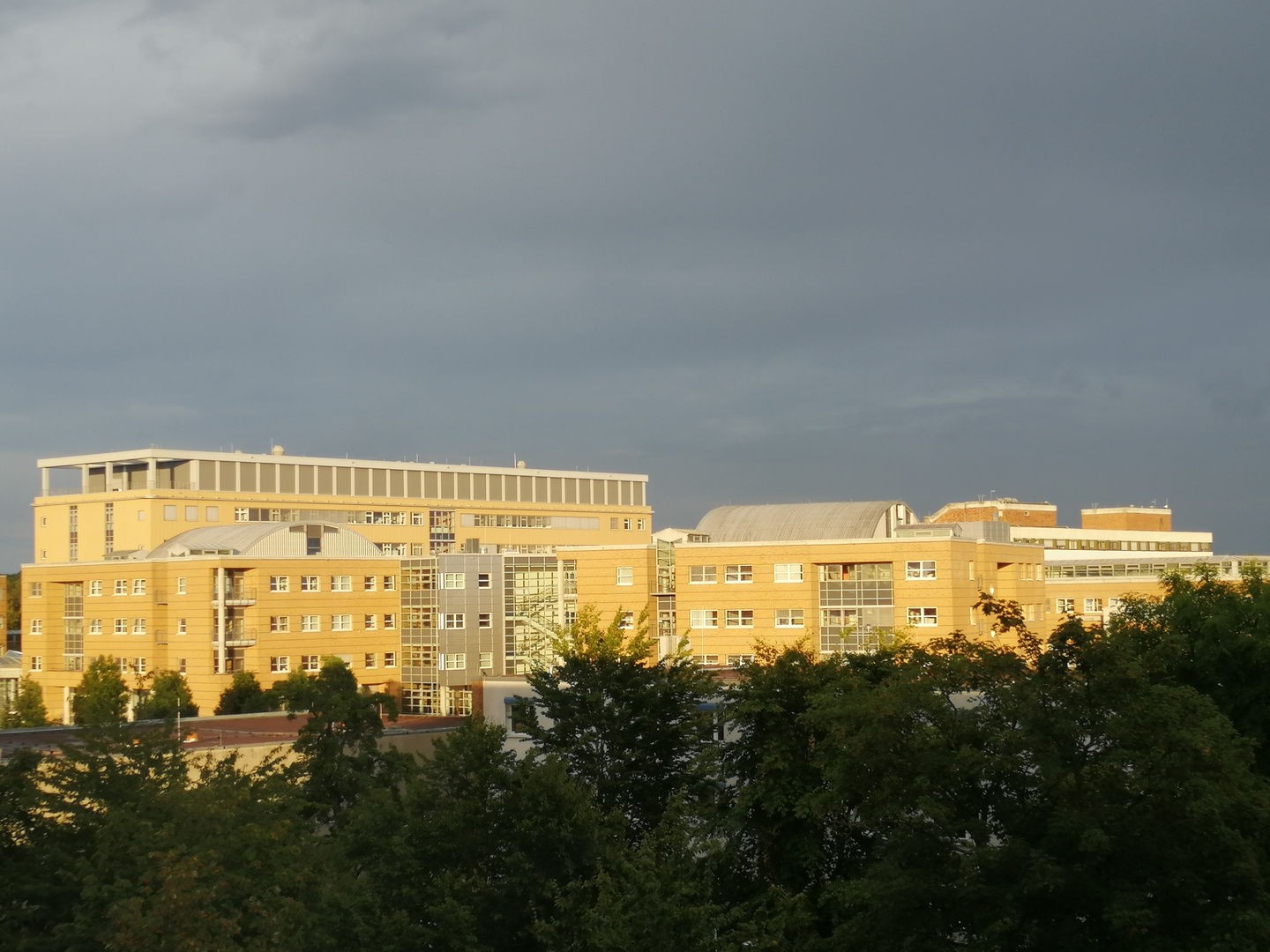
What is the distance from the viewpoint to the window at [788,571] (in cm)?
8194

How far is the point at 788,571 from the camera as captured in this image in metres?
82.1

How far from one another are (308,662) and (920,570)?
4838 cm

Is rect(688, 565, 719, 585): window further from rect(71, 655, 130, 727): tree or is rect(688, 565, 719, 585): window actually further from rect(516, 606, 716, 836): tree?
rect(516, 606, 716, 836): tree

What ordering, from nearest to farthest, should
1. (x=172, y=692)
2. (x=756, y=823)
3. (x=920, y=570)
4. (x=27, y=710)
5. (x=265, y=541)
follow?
(x=756, y=823), (x=920, y=570), (x=172, y=692), (x=27, y=710), (x=265, y=541)

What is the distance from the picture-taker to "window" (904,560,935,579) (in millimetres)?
79500

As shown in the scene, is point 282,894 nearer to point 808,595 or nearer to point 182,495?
point 808,595

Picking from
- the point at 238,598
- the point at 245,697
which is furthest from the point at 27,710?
the point at 245,697

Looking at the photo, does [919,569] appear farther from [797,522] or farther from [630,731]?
[630,731]

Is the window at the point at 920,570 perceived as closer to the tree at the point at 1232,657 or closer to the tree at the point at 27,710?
the tree at the point at 1232,657

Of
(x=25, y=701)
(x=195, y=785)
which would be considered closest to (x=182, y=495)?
(x=25, y=701)

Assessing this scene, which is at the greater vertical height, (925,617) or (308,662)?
(925,617)

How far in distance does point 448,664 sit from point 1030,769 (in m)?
73.9

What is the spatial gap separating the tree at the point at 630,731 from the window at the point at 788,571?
44.8 m

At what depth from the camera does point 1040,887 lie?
22234mm
